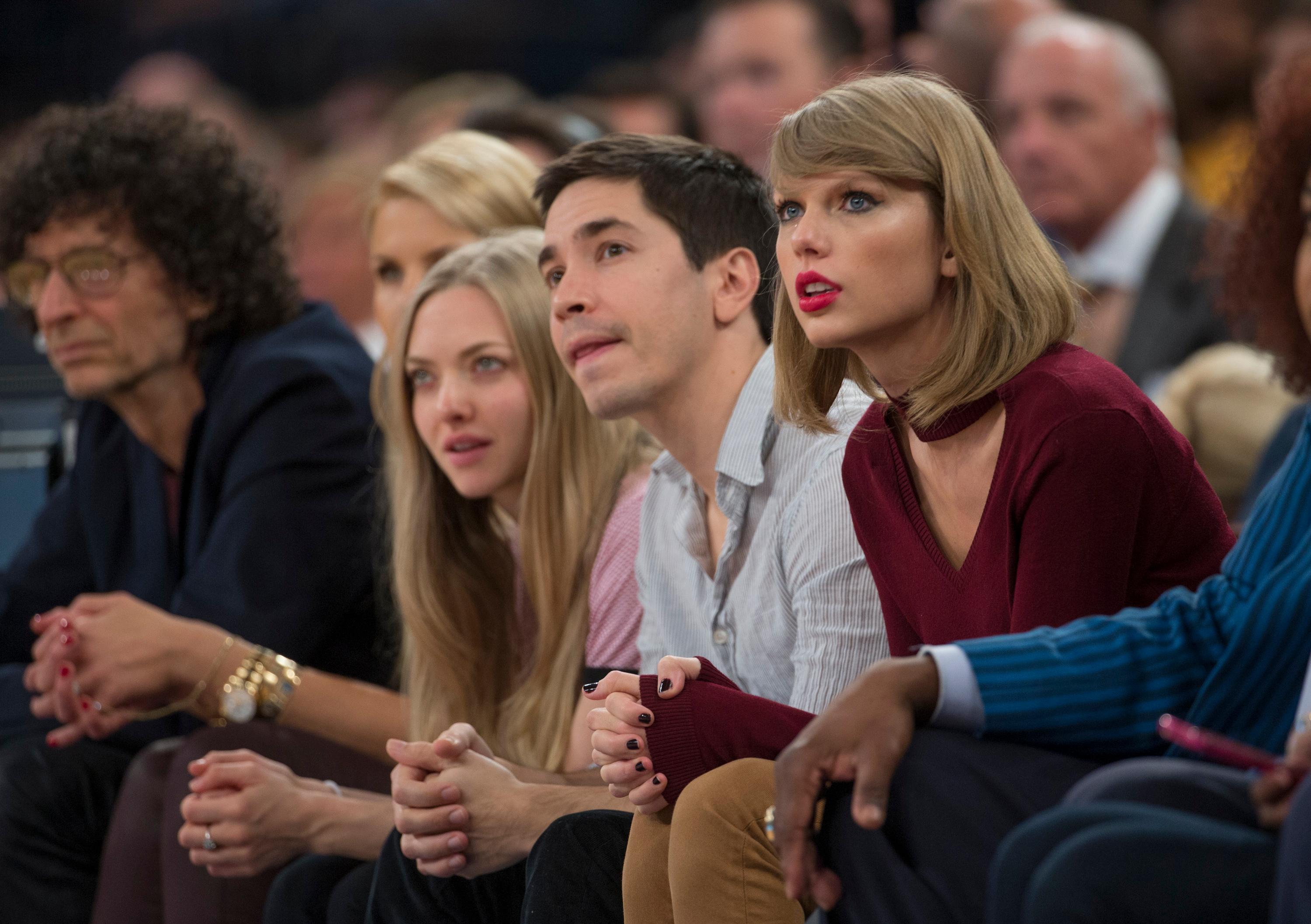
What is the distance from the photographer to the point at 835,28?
535 centimetres

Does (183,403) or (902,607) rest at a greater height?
(183,403)

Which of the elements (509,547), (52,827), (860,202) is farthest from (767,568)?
(52,827)

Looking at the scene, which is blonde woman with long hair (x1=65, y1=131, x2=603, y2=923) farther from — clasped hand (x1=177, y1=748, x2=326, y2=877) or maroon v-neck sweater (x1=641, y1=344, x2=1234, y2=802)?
maroon v-neck sweater (x1=641, y1=344, x2=1234, y2=802)

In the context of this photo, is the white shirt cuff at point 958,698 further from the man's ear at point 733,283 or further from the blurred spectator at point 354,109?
the blurred spectator at point 354,109

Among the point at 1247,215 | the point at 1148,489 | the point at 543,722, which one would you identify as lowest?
the point at 543,722

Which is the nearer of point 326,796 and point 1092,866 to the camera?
point 1092,866

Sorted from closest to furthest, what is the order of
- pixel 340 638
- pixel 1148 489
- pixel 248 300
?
pixel 1148 489
pixel 340 638
pixel 248 300

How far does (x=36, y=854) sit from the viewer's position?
2926mm

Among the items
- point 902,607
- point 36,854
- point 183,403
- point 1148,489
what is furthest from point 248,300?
point 1148,489

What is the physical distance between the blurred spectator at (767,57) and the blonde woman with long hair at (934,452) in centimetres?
327

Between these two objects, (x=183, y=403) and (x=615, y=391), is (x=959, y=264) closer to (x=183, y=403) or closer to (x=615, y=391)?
(x=615, y=391)

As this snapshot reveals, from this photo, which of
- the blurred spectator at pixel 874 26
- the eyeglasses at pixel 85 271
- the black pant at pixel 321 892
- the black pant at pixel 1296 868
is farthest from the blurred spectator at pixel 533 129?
the black pant at pixel 1296 868

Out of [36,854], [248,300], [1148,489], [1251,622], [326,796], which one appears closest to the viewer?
[1251,622]

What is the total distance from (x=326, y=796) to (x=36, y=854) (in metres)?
0.68
